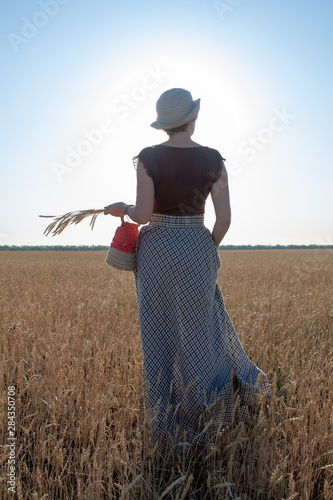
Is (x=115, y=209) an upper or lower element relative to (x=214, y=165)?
lower

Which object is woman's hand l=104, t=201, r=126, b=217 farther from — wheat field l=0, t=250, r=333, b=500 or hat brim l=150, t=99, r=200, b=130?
wheat field l=0, t=250, r=333, b=500

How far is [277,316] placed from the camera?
5164mm

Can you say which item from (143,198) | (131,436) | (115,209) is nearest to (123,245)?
(115,209)

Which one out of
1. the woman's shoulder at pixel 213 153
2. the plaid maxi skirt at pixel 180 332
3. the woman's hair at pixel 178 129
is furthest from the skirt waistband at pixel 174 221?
the woman's hair at pixel 178 129

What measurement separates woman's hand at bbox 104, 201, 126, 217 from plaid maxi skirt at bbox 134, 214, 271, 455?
0.19m

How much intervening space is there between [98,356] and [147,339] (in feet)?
3.95

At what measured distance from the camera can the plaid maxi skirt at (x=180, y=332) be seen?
85.0 inches

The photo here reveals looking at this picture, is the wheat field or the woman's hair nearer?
the wheat field

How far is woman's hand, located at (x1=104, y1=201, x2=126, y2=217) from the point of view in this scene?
2.32m

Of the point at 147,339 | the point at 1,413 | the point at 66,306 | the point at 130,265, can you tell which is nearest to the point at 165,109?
the point at 130,265

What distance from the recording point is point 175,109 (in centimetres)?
218

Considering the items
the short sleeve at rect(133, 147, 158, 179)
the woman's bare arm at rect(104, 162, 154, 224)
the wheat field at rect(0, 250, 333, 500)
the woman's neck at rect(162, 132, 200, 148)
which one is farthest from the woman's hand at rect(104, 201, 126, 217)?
the wheat field at rect(0, 250, 333, 500)

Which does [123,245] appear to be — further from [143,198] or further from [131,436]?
[131,436]

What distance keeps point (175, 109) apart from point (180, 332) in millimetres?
1260
